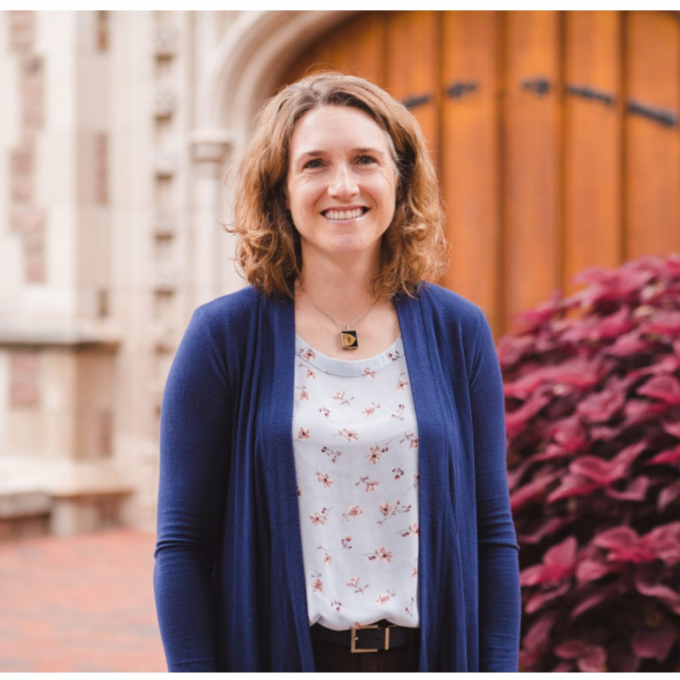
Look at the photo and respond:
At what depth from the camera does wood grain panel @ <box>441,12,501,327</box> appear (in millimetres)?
4340

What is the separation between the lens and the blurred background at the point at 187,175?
411cm

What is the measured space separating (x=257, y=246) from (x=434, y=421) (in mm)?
424

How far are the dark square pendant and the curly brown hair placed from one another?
102 millimetres

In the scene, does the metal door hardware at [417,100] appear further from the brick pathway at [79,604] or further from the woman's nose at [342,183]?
the woman's nose at [342,183]

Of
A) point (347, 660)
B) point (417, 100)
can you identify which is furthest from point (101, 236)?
point (347, 660)

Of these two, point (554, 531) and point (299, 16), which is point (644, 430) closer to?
point (554, 531)

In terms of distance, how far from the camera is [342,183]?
140cm

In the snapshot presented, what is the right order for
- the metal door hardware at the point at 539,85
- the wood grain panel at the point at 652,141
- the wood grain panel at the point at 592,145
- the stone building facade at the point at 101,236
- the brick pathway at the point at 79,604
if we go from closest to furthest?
the brick pathway at the point at 79,604, the wood grain panel at the point at 652,141, the wood grain panel at the point at 592,145, the metal door hardware at the point at 539,85, the stone building facade at the point at 101,236

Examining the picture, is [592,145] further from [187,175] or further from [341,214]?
[341,214]

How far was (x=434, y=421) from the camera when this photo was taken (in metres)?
1.40

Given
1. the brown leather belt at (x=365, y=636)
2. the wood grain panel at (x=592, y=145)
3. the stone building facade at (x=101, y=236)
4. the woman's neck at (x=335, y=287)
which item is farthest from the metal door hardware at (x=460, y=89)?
the brown leather belt at (x=365, y=636)

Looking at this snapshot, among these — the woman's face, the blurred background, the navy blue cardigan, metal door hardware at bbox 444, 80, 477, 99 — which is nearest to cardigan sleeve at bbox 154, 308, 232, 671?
the navy blue cardigan

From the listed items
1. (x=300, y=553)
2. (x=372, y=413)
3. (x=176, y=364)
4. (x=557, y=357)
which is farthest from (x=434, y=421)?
(x=557, y=357)

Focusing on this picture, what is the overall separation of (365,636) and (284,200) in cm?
73
